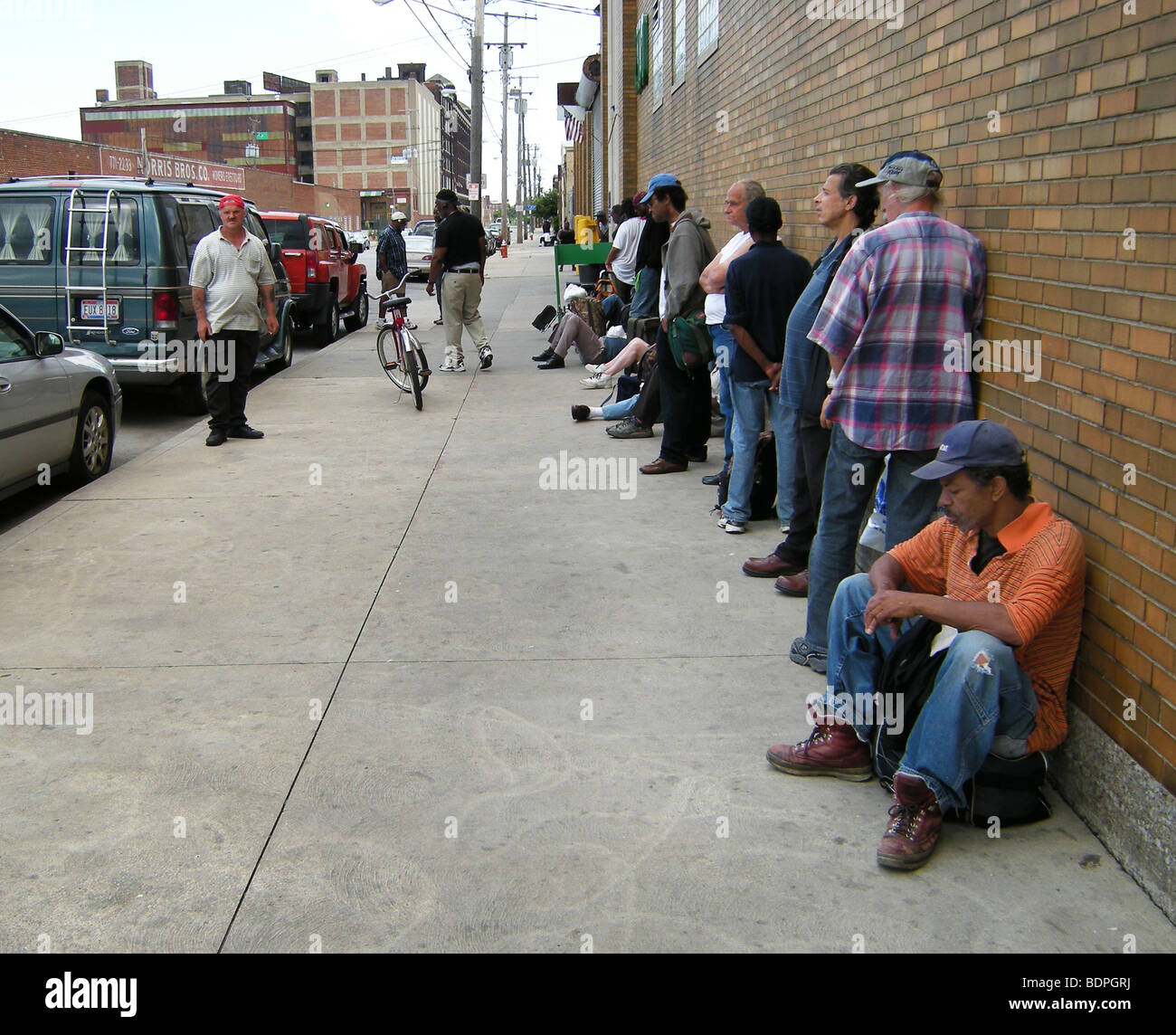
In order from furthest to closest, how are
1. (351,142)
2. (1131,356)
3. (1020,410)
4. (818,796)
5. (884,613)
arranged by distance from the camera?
(351,142), (1020,410), (818,796), (884,613), (1131,356)

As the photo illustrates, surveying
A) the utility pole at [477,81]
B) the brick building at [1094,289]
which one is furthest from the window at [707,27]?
the utility pole at [477,81]

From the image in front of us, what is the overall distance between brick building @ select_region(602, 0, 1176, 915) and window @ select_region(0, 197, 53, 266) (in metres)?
7.76

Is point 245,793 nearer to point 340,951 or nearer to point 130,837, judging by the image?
point 130,837

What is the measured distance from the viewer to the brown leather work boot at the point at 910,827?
10.7ft

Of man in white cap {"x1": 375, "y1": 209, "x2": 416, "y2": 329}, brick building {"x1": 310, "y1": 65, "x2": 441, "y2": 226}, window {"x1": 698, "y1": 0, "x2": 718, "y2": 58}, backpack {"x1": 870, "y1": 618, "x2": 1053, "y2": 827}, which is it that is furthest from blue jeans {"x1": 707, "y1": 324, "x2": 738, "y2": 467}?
brick building {"x1": 310, "y1": 65, "x2": 441, "y2": 226}

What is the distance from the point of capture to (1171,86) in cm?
297

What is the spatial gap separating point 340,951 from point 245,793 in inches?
38.9

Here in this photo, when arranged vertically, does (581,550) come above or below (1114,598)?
below

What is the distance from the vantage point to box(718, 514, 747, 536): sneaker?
267 inches

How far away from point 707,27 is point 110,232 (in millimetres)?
6055

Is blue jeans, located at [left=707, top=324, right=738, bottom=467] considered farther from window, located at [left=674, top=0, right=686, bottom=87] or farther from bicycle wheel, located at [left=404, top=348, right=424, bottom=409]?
window, located at [left=674, top=0, right=686, bottom=87]

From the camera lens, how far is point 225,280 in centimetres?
939

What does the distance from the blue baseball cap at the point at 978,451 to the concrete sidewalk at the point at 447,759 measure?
1114 millimetres

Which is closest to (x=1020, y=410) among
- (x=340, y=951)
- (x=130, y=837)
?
(x=340, y=951)
